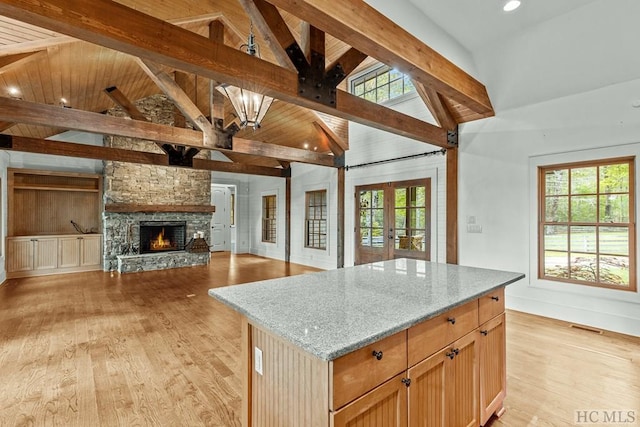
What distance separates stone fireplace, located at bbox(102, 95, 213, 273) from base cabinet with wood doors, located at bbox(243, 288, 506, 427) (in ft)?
24.0

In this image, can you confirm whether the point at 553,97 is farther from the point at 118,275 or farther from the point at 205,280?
the point at 118,275

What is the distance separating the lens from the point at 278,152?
239 inches

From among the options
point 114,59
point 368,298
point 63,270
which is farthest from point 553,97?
point 63,270

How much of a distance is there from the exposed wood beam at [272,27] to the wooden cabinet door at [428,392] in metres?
2.62

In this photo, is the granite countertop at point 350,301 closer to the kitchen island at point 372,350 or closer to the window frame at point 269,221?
the kitchen island at point 372,350

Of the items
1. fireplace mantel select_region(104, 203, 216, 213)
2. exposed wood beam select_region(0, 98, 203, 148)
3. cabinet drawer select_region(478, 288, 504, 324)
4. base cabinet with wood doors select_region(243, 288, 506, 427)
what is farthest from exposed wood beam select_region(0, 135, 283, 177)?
cabinet drawer select_region(478, 288, 504, 324)

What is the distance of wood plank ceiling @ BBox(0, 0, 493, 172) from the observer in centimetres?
340

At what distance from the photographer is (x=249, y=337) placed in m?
1.50

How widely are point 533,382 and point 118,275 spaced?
25.5 feet

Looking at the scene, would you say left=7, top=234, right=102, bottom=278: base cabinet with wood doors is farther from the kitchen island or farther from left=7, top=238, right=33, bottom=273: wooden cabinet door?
the kitchen island

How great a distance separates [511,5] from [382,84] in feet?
11.0

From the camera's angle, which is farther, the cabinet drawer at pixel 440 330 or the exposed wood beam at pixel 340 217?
the exposed wood beam at pixel 340 217

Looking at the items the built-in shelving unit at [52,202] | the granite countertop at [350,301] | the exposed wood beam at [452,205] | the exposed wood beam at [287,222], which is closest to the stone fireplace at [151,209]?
the built-in shelving unit at [52,202]

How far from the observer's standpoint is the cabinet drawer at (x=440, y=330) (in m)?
1.40
